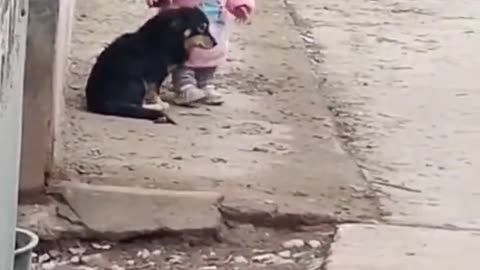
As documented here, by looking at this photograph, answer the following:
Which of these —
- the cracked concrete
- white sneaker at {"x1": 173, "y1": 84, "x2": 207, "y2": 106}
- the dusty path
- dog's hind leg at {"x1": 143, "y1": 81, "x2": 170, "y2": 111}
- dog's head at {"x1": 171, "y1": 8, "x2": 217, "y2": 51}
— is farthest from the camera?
white sneaker at {"x1": 173, "y1": 84, "x2": 207, "y2": 106}

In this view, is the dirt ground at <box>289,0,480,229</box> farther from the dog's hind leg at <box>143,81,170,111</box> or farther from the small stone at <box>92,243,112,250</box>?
the small stone at <box>92,243,112,250</box>

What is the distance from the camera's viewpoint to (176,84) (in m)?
5.61

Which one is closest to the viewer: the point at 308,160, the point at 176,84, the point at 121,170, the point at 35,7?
the point at 35,7

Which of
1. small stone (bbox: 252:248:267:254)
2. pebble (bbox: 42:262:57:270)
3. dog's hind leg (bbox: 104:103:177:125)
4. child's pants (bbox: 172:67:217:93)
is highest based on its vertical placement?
child's pants (bbox: 172:67:217:93)

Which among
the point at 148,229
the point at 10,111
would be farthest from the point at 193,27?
the point at 10,111

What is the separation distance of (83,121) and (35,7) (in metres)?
1.20

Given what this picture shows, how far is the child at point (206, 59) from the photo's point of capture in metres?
5.44

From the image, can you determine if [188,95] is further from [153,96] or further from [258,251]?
[258,251]

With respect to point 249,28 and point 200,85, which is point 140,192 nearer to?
point 200,85

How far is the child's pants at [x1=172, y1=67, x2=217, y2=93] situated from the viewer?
5.57m

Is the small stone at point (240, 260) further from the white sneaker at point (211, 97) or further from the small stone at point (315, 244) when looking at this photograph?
the white sneaker at point (211, 97)

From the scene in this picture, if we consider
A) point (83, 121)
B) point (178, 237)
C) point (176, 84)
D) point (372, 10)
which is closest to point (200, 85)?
point (176, 84)

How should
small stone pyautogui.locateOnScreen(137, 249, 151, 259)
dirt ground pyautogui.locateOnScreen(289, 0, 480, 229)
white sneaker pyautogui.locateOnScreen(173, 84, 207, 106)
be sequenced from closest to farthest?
small stone pyautogui.locateOnScreen(137, 249, 151, 259)
dirt ground pyautogui.locateOnScreen(289, 0, 480, 229)
white sneaker pyautogui.locateOnScreen(173, 84, 207, 106)

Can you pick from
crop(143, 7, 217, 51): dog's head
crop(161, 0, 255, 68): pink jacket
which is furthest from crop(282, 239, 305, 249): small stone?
crop(161, 0, 255, 68): pink jacket
